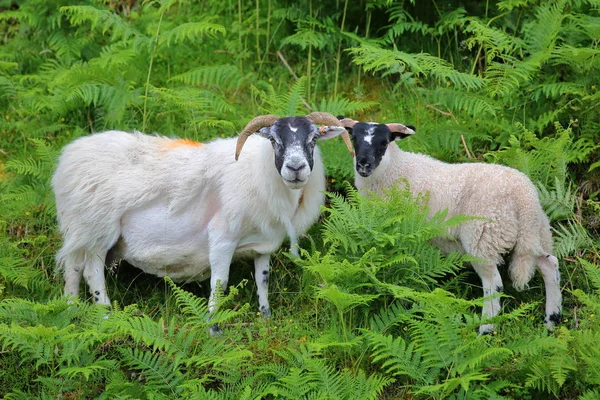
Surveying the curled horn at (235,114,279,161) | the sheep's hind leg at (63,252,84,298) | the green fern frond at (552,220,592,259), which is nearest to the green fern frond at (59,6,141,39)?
the curled horn at (235,114,279,161)

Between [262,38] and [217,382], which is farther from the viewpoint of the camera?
[262,38]

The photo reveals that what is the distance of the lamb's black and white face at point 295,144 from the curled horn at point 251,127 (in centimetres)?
12

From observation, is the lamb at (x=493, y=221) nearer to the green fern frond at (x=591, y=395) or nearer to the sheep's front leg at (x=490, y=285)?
the sheep's front leg at (x=490, y=285)

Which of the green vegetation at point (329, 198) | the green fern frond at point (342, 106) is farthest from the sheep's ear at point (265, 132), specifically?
the green fern frond at point (342, 106)

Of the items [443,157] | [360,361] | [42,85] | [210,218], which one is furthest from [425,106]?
[42,85]

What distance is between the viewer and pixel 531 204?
853cm

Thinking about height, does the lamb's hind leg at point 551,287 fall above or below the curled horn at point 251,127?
below

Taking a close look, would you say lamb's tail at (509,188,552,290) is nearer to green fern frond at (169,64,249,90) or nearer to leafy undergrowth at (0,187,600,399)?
leafy undergrowth at (0,187,600,399)

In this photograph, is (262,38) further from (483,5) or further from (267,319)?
(267,319)

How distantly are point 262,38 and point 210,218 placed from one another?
4.12 meters

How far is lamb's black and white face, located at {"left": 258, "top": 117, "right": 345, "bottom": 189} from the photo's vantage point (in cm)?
841

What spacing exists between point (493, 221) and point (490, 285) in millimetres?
669

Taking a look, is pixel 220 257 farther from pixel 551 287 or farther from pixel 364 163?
pixel 551 287

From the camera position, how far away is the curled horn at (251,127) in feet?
29.0
